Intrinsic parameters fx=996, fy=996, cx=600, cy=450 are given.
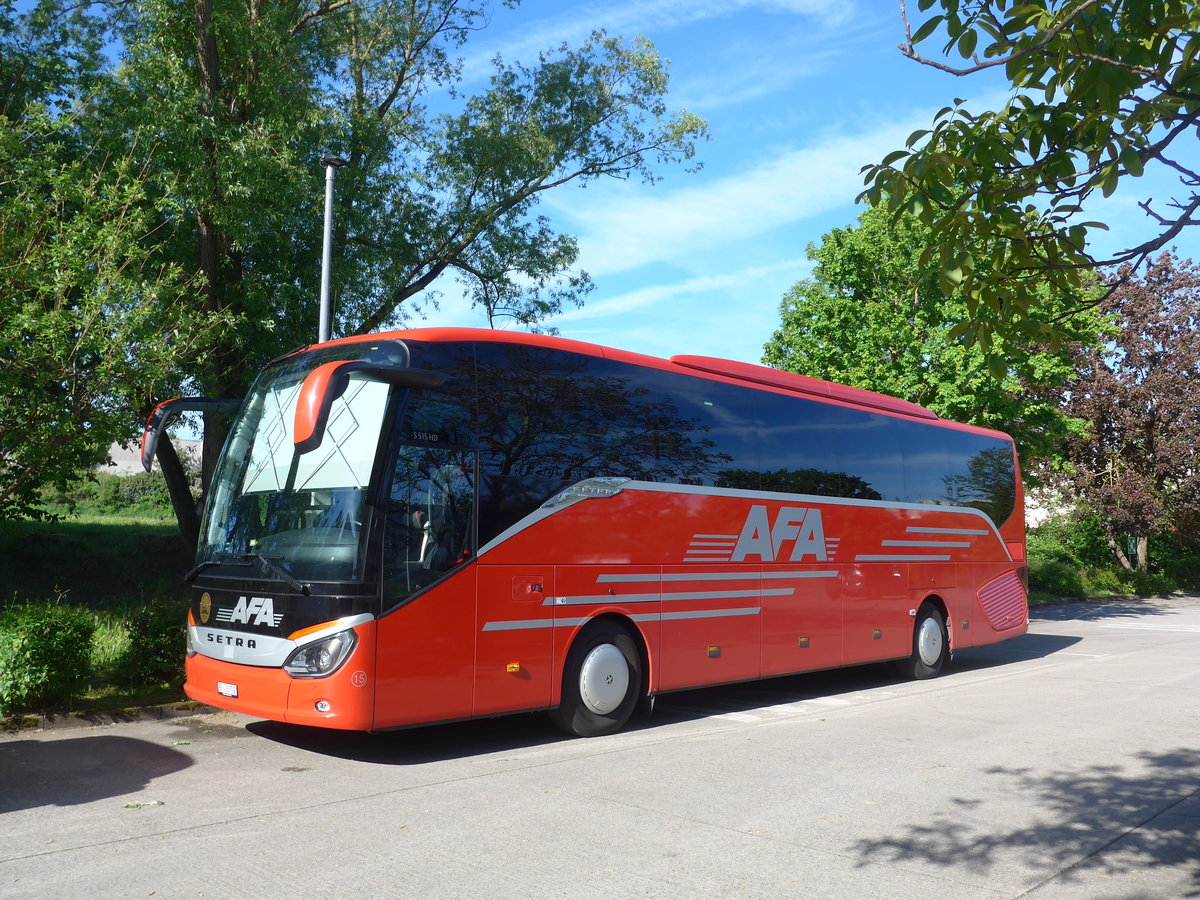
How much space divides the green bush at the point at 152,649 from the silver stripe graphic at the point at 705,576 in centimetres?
469

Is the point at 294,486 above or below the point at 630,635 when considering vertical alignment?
above

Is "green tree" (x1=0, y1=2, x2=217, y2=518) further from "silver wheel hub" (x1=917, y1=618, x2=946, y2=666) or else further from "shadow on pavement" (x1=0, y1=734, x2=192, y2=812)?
"silver wheel hub" (x1=917, y1=618, x2=946, y2=666)

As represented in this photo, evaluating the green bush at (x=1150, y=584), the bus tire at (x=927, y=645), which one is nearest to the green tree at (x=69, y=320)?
the bus tire at (x=927, y=645)

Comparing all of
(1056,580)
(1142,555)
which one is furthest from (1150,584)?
(1056,580)

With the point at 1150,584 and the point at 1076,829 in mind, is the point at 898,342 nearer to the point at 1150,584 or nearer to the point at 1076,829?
the point at 1076,829

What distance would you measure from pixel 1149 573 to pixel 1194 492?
6.80 meters

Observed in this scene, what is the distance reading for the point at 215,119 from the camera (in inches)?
623

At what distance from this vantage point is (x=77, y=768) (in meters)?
7.47

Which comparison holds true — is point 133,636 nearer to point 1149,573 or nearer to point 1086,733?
point 1086,733

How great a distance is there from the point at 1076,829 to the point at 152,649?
28.3 feet

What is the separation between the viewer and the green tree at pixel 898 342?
23797 mm

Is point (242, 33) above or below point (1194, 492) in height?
above

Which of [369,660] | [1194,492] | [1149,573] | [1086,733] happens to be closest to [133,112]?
[369,660]

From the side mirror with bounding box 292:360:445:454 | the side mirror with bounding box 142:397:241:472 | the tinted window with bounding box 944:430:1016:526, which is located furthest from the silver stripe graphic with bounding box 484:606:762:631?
the tinted window with bounding box 944:430:1016:526
